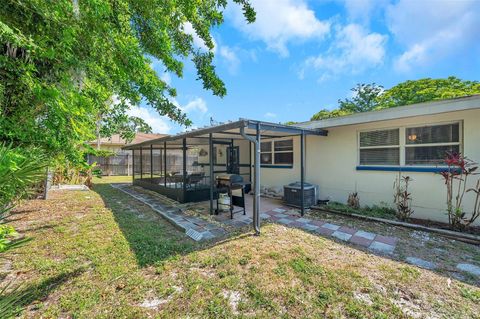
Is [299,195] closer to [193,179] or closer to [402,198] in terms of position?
[402,198]

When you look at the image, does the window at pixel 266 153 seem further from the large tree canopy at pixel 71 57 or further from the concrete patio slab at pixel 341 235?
the concrete patio slab at pixel 341 235

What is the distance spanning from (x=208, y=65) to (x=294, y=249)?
436 cm

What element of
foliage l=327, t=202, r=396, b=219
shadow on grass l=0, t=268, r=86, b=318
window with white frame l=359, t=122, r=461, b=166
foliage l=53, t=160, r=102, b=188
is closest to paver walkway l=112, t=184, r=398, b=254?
foliage l=327, t=202, r=396, b=219

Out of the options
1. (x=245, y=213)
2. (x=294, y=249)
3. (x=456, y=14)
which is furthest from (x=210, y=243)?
(x=456, y=14)

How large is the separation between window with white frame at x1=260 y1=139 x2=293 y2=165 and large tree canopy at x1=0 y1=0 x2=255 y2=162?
13.9ft

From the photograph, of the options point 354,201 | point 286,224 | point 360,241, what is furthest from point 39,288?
point 354,201

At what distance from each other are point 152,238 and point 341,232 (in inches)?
158

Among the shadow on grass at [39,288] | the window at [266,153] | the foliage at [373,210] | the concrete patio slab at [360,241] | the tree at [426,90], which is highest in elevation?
the tree at [426,90]

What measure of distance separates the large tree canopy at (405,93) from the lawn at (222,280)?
14860 millimetres

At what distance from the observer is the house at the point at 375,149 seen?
464 centimetres

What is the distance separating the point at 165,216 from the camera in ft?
18.7

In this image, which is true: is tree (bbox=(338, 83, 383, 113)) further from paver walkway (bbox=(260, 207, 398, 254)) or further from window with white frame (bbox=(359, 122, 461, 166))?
paver walkway (bbox=(260, 207, 398, 254))

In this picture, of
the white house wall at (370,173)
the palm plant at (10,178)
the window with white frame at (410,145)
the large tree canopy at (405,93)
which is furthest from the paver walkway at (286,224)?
the large tree canopy at (405,93)

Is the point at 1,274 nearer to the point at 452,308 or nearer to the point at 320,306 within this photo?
the point at 320,306
